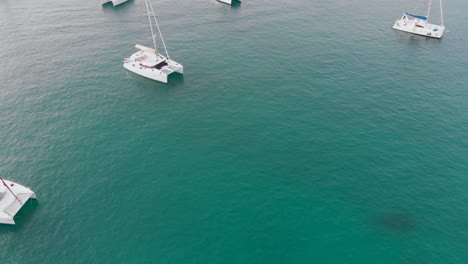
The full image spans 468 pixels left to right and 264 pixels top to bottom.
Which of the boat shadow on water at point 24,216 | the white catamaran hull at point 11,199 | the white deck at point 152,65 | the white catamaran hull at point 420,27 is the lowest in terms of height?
the boat shadow on water at point 24,216

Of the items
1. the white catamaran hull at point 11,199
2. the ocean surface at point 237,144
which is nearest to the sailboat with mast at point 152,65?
the ocean surface at point 237,144

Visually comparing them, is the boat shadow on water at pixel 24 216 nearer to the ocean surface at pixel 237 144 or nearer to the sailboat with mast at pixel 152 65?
the ocean surface at pixel 237 144

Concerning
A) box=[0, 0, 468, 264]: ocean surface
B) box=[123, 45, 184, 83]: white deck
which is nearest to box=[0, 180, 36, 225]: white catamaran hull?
box=[0, 0, 468, 264]: ocean surface

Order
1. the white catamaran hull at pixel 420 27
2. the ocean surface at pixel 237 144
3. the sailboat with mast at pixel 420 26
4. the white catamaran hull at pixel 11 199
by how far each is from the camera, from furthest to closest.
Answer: the sailboat with mast at pixel 420 26 < the white catamaran hull at pixel 420 27 < the white catamaran hull at pixel 11 199 < the ocean surface at pixel 237 144

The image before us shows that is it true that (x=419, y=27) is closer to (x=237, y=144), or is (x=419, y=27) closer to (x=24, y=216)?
(x=237, y=144)

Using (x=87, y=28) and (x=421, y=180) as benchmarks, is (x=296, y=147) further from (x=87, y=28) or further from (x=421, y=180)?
(x=87, y=28)

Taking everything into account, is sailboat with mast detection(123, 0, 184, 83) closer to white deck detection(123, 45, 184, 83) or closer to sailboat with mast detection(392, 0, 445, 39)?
white deck detection(123, 45, 184, 83)

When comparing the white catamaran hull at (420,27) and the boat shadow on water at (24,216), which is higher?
the white catamaran hull at (420,27)
